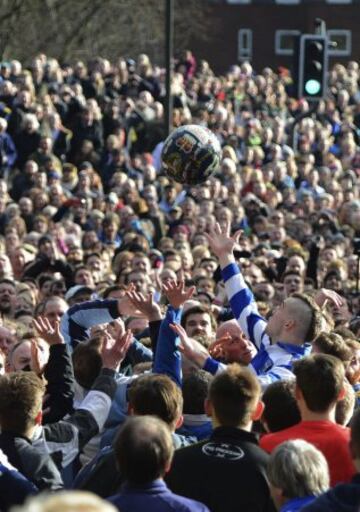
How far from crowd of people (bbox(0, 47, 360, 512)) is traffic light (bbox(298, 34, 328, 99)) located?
1.75m

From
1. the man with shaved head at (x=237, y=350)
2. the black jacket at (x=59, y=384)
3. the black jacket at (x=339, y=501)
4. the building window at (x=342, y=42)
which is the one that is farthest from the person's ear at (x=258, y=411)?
the building window at (x=342, y=42)

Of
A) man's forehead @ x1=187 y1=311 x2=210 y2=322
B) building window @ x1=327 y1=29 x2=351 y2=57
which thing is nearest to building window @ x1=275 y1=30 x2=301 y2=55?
building window @ x1=327 y1=29 x2=351 y2=57

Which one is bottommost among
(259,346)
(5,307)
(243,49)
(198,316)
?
(243,49)

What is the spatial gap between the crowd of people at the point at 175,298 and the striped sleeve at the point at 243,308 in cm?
1

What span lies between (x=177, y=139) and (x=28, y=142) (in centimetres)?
1169

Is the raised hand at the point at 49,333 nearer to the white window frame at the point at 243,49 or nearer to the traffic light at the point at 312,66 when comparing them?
the traffic light at the point at 312,66

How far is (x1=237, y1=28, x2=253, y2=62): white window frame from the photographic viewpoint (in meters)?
62.3

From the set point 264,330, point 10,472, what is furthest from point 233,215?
point 10,472

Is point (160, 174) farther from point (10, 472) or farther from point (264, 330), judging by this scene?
point (10, 472)

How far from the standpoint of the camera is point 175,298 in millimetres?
9023

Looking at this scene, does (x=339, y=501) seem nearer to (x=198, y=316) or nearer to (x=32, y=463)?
(x=32, y=463)

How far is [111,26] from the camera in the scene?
42469 millimetres

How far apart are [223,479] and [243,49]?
186ft

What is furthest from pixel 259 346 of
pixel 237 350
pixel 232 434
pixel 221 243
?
pixel 232 434
